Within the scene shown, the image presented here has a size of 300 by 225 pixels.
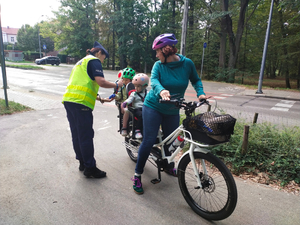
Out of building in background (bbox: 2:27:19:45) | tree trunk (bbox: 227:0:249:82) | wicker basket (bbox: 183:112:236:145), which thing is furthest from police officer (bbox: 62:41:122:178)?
building in background (bbox: 2:27:19:45)

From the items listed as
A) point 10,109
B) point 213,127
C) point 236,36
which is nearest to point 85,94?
point 213,127

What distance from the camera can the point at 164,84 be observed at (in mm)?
2656

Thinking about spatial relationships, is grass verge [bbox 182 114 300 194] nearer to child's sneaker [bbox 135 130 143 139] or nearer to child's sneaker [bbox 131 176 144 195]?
child's sneaker [bbox 135 130 143 139]

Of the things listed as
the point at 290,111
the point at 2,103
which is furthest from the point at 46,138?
the point at 290,111

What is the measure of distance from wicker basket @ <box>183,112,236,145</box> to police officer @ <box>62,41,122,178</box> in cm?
137

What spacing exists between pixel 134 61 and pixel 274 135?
28.5 m

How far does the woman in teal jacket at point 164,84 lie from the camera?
8.66 feet

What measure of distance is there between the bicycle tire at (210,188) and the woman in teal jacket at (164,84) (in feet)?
1.82

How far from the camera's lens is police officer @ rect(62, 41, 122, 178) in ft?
9.84

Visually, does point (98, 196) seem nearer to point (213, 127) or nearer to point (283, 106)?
point (213, 127)

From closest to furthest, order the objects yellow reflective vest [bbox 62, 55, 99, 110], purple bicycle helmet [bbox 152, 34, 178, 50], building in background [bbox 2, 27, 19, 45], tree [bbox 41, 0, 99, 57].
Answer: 1. purple bicycle helmet [bbox 152, 34, 178, 50]
2. yellow reflective vest [bbox 62, 55, 99, 110]
3. tree [bbox 41, 0, 99, 57]
4. building in background [bbox 2, 27, 19, 45]

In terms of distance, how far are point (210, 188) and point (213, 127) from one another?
763mm

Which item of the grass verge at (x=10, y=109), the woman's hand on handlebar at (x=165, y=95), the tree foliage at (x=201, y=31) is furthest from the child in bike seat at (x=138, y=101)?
the tree foliage at (x=201, y=31)

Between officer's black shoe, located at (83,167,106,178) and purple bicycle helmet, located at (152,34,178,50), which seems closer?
purple bicycle helmet, located at (152,34,178,50)
